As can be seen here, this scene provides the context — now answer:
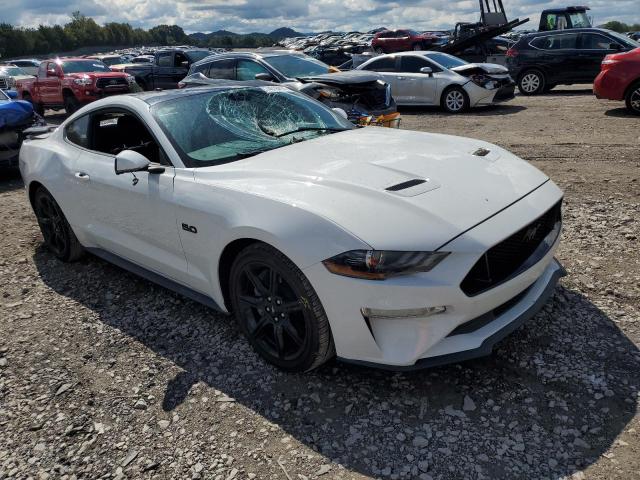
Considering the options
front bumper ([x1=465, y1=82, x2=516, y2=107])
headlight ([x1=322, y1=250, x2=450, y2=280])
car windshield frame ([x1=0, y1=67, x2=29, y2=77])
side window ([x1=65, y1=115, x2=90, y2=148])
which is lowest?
car windshield frame ([x1=0, y1=67, x2=29, y2=77])

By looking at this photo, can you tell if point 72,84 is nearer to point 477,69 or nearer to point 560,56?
point 477,69

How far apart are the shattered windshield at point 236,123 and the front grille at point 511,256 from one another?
5.44ft

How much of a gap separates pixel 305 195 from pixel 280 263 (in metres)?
0.37

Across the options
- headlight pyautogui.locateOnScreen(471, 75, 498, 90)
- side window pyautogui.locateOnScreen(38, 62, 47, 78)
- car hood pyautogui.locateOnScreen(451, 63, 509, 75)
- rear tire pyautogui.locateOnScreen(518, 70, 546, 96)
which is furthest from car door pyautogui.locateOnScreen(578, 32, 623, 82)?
side window pyautogui.locateOnScreen(38, 62, 47, 78)

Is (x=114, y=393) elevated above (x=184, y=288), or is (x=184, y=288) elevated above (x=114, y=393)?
(x=184, y=288)

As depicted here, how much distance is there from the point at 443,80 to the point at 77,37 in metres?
95.3

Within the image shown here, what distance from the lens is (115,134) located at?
14.3 ft

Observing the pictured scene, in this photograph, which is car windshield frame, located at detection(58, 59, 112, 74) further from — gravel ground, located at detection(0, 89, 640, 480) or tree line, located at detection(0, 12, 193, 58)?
tree line, located at detection(0, 12, 193, 58)

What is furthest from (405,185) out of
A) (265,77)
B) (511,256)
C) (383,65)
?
(383,65)

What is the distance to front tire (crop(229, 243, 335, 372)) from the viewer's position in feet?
8.77

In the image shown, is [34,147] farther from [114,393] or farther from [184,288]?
[114,393]

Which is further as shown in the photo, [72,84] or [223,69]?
[72,84]

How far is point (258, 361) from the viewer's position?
124 inches

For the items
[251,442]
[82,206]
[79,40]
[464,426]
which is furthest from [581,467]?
[79,40]
